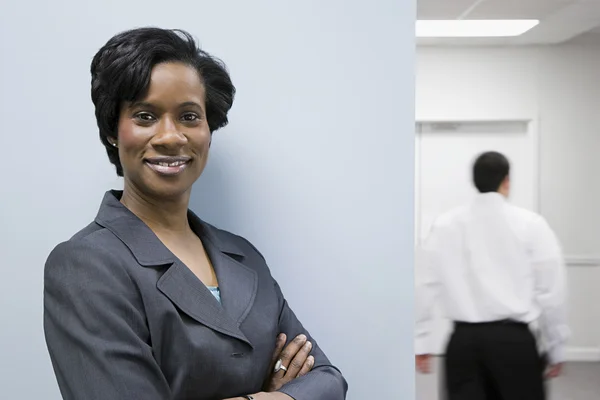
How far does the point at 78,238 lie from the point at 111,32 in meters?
0.56

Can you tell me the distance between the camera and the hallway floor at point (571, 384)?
4828 mm

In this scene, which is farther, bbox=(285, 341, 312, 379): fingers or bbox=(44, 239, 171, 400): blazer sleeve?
bbox=(285, 341, 312, 379): fingers

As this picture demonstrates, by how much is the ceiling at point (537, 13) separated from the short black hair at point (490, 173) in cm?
165

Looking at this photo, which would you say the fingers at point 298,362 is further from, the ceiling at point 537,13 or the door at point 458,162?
the door at point 458,162

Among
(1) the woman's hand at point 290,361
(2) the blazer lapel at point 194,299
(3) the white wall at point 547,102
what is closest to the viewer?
(2) the blazer lapel at point 194,299

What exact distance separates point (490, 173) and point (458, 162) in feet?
9.39

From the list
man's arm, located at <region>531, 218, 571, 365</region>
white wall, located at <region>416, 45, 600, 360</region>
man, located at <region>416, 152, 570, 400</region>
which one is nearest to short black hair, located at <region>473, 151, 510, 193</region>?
man, located at <region>416, 152, 570, 400</region>

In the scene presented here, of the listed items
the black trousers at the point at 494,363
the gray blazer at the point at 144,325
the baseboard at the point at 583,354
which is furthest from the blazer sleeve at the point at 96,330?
the baseboard at the point at 583,354

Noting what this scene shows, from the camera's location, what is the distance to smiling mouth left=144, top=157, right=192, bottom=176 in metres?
1.16

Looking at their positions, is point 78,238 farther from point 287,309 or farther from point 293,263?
point 293,263

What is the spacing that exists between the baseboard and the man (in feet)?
10.5

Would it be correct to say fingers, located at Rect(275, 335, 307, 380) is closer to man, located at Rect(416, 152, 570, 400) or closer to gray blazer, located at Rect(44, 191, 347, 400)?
gray blazer, located at Rect(44, 191, 347, 400)

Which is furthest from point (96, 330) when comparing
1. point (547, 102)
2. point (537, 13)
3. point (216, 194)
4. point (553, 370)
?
point (547, 102)

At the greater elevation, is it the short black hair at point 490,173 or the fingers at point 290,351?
the short black hair at point 490,173
